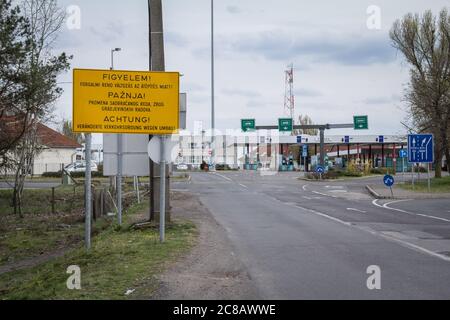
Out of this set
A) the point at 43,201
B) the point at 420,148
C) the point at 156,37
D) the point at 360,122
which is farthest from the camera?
the point at 360,122

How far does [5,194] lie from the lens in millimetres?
31250

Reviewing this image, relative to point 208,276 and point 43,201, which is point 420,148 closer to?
point 43,201

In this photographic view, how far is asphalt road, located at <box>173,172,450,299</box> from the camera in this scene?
764cm

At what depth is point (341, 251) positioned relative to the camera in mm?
11039

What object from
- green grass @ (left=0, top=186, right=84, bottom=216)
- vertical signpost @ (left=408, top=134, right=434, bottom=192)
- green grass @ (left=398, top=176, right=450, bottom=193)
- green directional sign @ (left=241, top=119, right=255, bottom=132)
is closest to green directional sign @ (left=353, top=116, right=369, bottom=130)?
green directional sign @ (left=241, top=119, right=255, bottom=132)

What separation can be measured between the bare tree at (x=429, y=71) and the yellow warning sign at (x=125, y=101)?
30.7 meters

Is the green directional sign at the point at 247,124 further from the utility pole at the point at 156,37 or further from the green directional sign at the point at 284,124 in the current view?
the utility pole at the point at 156,37

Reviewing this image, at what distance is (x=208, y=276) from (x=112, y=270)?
4.98 ft

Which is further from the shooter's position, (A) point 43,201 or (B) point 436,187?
(B) point 436,187

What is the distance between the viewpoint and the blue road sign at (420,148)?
1260 inches

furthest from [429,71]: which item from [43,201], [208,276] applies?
[208,276]
